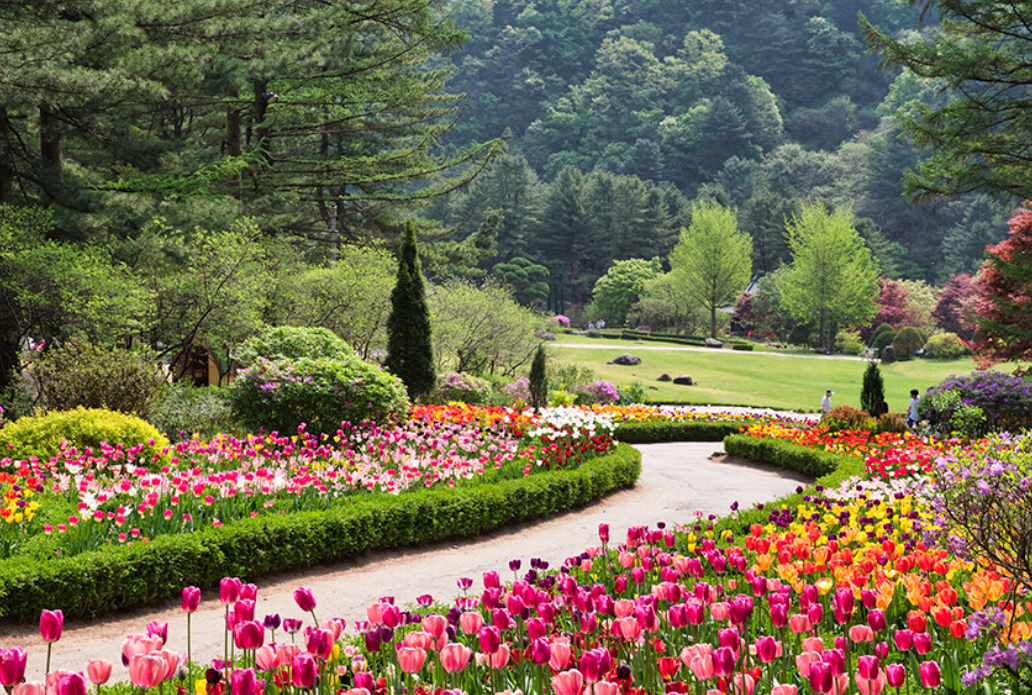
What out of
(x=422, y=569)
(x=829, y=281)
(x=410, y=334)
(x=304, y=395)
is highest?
(x=829, y=281)

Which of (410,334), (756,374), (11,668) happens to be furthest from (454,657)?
(756,374)

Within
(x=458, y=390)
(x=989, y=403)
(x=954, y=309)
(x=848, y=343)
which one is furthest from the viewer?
(x=954, y=309)

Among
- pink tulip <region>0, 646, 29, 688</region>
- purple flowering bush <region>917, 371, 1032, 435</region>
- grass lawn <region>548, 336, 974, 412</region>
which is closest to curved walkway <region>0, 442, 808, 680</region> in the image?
pink tulip <region>0, 646, 29, 688</region>

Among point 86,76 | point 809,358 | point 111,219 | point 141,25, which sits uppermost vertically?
point 141,25

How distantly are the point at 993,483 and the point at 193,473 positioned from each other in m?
6.38

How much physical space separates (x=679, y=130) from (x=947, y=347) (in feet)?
176

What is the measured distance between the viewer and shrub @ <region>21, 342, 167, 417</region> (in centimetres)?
1123

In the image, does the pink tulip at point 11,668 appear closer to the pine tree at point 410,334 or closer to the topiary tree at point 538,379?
the pine tree at point 410,334

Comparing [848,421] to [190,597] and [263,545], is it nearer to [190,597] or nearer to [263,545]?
[263,545]

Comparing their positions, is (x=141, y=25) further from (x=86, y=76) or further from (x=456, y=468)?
(x=456, y=468)

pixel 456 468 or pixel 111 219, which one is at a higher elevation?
pixel 111 219

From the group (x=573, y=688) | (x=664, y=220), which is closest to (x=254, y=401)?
(x=573, y=688)

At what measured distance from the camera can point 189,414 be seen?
12.5m

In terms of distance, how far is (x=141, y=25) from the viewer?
14.2m
